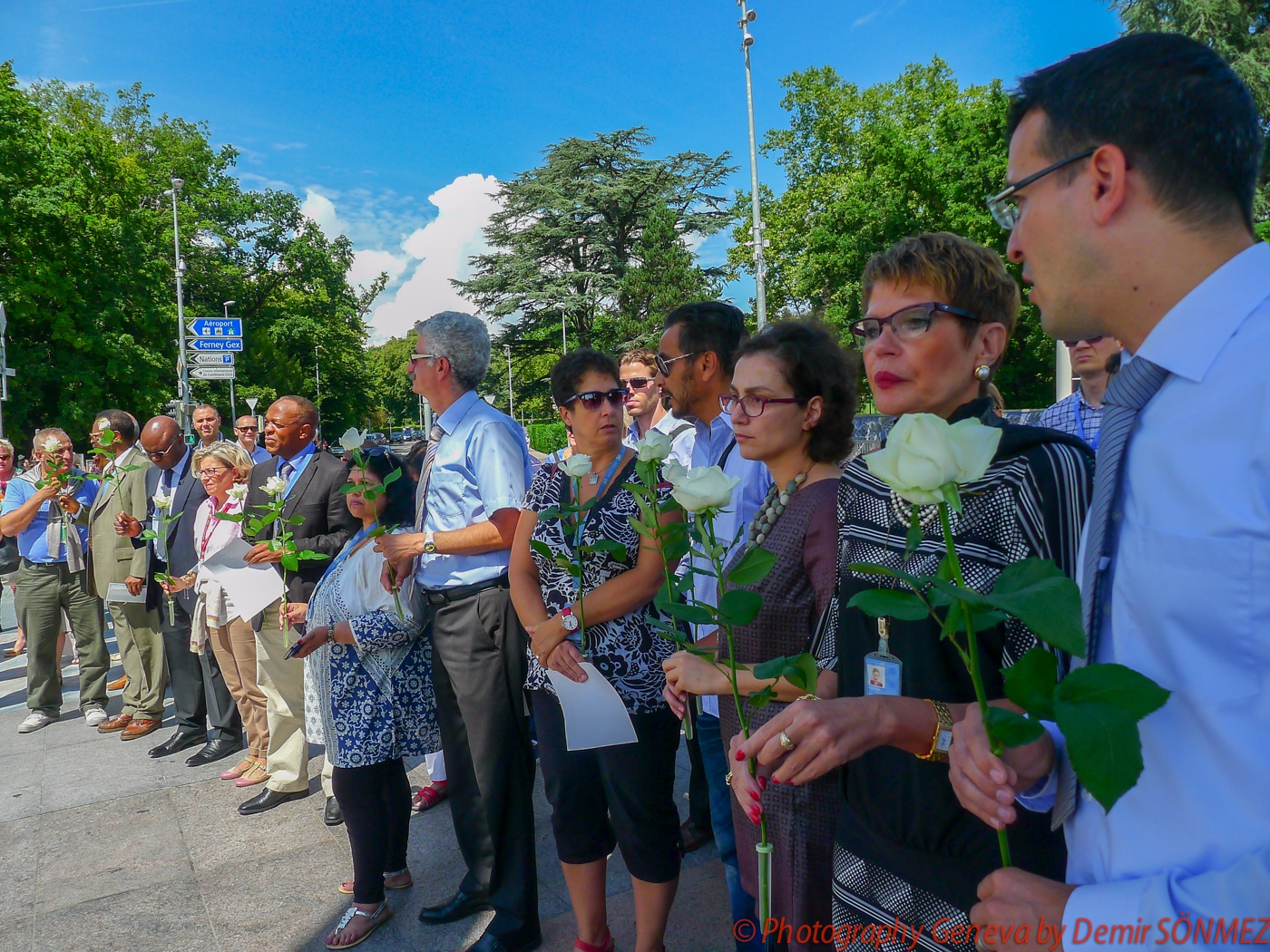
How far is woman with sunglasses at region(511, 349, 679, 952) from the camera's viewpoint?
8.77 ft

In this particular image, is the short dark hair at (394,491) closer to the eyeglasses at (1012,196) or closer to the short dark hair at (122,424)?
the eyeglasses at (1012,196)

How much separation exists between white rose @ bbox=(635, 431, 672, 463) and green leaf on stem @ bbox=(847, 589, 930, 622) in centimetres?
89

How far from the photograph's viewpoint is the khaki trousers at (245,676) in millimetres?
4902

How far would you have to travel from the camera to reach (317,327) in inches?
1682

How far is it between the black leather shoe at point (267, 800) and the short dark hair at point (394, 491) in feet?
6.58

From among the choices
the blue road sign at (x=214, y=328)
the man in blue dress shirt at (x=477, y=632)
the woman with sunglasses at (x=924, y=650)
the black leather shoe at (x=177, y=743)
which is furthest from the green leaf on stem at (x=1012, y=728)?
the blue road sign at (x=214, y=328)

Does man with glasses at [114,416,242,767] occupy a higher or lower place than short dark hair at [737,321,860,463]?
lower

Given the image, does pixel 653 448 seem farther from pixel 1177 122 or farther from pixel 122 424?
pixel 122 424

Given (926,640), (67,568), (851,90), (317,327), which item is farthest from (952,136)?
(317,327)

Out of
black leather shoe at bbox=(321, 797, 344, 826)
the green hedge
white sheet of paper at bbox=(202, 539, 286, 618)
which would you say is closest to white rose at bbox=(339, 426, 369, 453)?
white sheet of paper at bbox=(202, 539, 286, 618)

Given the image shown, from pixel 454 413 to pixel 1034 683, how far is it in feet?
9.65

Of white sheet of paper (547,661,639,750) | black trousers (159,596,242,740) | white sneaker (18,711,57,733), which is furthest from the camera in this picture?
white sneaker (18,711,57,733)

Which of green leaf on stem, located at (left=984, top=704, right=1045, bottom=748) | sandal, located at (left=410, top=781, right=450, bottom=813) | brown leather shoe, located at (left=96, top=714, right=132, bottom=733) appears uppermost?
green leaf on stem, located at (left=984, top=704, right=1045, bottom=748)

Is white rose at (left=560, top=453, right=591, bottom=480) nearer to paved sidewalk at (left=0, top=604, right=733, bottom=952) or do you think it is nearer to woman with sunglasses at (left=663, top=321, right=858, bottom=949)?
woman with sunglasses at (left=663, top=321, right=858, bottom=949)
